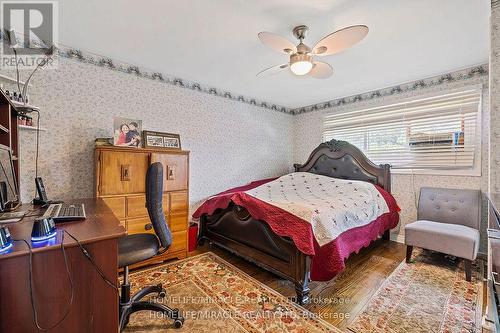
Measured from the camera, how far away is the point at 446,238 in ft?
7.60

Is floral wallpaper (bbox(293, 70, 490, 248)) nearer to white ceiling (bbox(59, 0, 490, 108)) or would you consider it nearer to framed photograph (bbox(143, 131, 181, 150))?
white ceiling (bbox(59, 0, 490, 108))

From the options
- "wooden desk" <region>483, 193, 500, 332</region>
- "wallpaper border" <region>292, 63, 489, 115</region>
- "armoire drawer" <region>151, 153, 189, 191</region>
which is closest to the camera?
"wooden desk" <region>483, 193, 500, 332</region>

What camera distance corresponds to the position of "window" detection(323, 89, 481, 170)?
278cm

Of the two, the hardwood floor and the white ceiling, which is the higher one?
the white ceiling

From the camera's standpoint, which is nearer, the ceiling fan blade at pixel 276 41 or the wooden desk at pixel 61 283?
the wooden desk at pixel 61 283

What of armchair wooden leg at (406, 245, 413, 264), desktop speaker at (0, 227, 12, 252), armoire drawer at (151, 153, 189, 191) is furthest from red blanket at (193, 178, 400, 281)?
desktop speaker at (0, 227, 12, 252)

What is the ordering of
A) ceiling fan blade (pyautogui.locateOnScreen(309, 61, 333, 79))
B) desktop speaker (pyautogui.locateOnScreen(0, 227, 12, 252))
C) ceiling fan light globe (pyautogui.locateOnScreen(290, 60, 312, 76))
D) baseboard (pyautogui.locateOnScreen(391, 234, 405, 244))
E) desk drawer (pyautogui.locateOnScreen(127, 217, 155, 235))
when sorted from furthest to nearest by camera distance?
1. baseboard (pyautogui.locateOnScreen(391, 234, 405, 244))
2. desk drawer (pyautogui.locateOnScreen(127, 217, 155, 235))
3. ceiling fan blade (pyautogui.locateOnScreen(309, 61, 333, 79))
4. ceiling fan light globe (pyautogui.locateOnScreen(290, 60, 312, 76))
5. desktop speaker (pyautogui.locateOnScreen(0, 227, 12, 252))

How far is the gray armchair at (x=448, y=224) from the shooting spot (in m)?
2.23

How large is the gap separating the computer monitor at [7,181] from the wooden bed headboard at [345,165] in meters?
3.76

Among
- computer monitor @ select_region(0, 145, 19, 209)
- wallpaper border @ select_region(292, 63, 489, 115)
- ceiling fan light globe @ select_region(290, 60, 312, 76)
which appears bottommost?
computer monitor @ select_region(0, 145, 19, 209)

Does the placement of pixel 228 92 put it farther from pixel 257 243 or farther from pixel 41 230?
pixel 41 230

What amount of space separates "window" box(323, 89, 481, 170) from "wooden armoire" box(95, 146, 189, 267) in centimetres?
287

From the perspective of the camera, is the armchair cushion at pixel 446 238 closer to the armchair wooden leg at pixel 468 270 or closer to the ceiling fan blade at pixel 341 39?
the armchair wooden leg at pixel 468 270

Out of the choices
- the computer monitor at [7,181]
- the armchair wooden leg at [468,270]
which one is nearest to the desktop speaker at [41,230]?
the computer monitor at [7,181]
